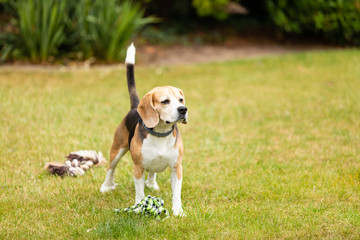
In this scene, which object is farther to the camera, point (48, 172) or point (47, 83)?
point (47, 83)

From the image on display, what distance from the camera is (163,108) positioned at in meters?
4.17

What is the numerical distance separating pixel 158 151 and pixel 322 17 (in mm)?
10272

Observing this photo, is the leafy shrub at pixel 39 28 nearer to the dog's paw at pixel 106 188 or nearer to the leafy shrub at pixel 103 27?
the leafy shrub at pixel 103 27

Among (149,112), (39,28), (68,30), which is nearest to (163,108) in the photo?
(149,112)

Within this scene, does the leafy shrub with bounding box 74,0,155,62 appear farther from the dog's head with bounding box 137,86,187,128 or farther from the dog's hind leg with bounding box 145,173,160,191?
the dog's head with bounding box 137,86,187,128

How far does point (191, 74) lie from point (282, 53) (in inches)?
147

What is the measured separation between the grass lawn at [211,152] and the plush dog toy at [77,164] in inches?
5.1

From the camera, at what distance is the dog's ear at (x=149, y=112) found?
4.17 metres

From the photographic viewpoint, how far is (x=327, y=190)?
4.96m

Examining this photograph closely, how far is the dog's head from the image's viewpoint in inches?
161

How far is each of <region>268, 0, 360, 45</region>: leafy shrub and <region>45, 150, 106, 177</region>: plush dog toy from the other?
9284mm

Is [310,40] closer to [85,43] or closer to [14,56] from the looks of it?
[85,43]

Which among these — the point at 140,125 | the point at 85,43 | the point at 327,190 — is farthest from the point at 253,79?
the point at 140,125

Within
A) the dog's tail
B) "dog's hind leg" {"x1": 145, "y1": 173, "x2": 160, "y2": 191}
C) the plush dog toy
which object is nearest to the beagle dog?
the dog's tail
